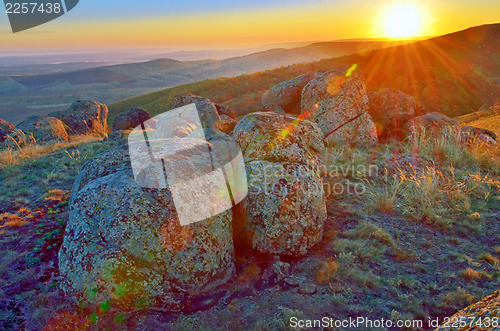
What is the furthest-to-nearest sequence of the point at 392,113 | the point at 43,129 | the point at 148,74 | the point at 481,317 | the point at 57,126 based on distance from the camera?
the point at 148,74 → the point at 57,126 → the point at 43,129 → the point at 392,113 → the point at 481,317

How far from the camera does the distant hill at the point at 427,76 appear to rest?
24.8 metres

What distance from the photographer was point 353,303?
11.9 feet

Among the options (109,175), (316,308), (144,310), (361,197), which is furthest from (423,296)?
(109,175)

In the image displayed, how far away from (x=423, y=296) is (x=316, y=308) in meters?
1.39

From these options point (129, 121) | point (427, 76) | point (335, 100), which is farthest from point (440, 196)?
point (427, 76)

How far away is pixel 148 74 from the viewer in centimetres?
16950

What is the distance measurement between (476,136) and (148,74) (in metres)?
179

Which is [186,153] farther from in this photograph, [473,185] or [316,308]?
[473,185]

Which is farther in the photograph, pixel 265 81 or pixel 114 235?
pixel 265 81

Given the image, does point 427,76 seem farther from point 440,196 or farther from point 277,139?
point 277,139

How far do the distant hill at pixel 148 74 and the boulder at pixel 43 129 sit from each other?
90.2 meters

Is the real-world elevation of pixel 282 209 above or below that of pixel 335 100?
below

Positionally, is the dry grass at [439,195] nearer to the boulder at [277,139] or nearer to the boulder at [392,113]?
the boulder at [277,139]

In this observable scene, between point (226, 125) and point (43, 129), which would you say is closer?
point (226, 125)
